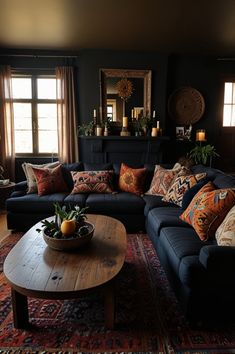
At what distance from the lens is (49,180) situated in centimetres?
373

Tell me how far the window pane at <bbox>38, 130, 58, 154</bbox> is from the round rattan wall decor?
2275 millimetres

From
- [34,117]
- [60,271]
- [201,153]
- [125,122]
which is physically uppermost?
[34,117]

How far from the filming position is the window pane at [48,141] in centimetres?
514

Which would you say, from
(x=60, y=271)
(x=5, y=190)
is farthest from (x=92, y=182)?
(x=60, y=271)

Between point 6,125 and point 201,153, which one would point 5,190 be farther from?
point 201,153

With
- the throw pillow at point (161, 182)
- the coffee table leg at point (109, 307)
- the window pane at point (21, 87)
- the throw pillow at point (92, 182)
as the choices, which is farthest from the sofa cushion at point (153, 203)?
the window pane at point (21, 87)

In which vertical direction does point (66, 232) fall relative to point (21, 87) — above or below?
below

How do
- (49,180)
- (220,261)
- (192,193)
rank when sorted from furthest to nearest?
(49,180)
(192,193)
(220,261)

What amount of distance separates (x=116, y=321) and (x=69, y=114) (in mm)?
3813

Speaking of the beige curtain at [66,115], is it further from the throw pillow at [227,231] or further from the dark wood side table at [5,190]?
the throw pillow at [227,231]

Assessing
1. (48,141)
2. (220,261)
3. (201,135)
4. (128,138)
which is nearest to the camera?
(220,261)

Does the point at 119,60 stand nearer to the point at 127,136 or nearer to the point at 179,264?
the point at 127,136

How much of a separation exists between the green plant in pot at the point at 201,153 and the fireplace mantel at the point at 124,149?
0.55 meters

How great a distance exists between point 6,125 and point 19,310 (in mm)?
3811
